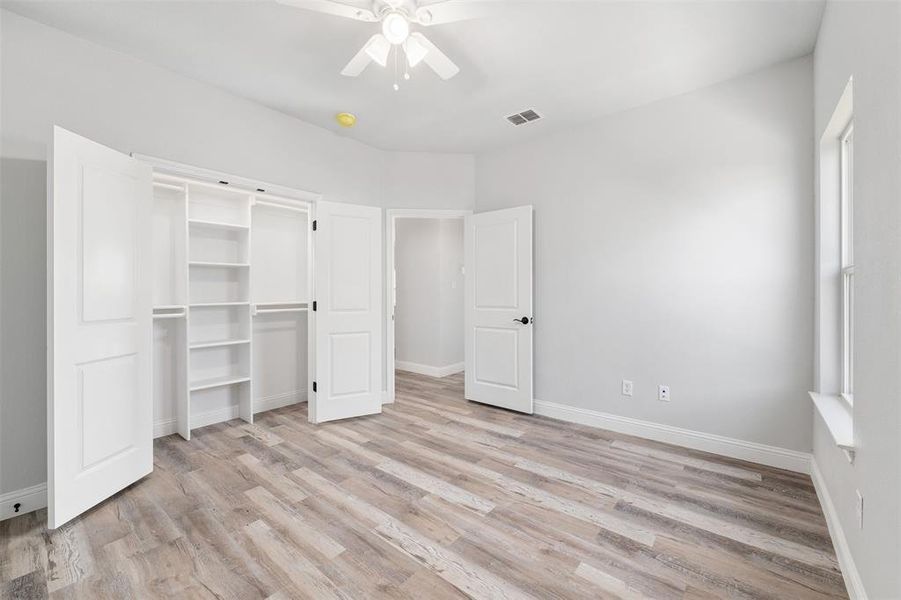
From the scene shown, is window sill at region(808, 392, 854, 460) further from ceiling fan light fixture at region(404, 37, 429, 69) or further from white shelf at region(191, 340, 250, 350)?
white shelf at region(191, 340, 250, 350)

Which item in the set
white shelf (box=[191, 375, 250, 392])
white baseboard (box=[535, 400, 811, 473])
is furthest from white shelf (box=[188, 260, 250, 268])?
white baseboard (box=[535, 400, 811, 473])

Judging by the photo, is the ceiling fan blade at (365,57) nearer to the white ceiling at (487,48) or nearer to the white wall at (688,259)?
the white ceiling at (487,48)

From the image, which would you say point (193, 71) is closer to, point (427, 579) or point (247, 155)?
point (247, 155)

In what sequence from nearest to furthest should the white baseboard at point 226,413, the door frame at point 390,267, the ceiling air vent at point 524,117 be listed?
1. the white baseboard at point 226,413
2. the ceiling air vent at point 524,117
3. the door frame at point 390,267

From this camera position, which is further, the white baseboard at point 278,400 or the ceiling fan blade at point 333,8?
the white baseboard at point 278,400

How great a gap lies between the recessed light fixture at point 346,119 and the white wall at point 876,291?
318 cm

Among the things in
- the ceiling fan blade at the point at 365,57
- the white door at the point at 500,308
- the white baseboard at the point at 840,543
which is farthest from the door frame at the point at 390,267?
the white baseboard at the point at 840,543

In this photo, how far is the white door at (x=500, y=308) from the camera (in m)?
3.86

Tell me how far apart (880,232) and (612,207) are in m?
2.22

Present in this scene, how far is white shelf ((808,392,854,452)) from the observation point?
162cm

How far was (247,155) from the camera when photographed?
3203mm

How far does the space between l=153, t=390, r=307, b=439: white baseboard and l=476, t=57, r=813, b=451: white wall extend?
8.73ft

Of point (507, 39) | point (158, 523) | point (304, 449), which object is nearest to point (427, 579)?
point (158, 523)

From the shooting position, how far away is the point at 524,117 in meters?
3.45
